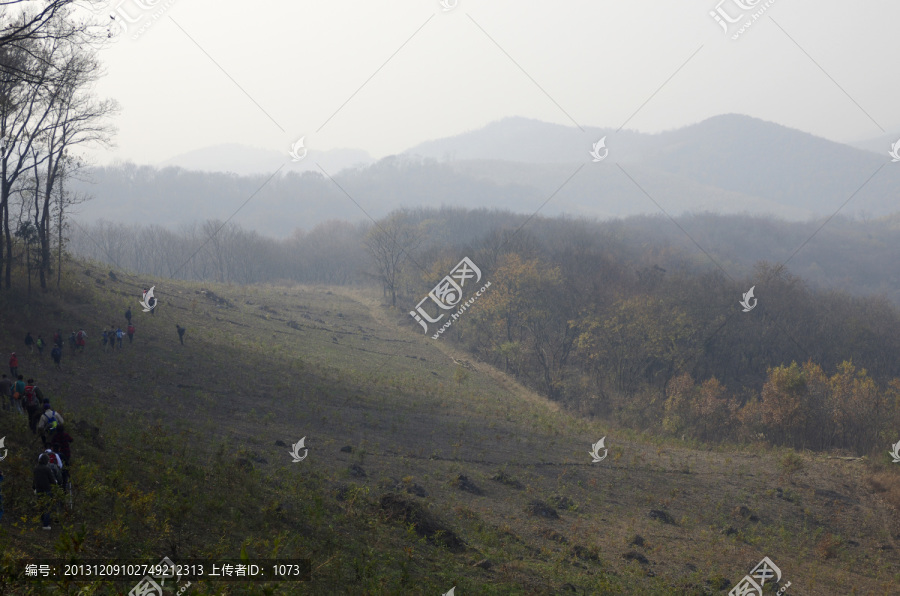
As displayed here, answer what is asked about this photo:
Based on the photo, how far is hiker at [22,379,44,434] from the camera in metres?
13.9

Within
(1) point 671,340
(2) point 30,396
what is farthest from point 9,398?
(1) point 671,340

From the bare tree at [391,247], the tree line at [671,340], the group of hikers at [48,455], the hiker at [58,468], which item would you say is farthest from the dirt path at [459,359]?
the hiker at [58,468]

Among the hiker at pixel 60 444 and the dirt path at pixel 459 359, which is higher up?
the dirt path at pixel 459 359

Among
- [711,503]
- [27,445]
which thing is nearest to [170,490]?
[27,445]

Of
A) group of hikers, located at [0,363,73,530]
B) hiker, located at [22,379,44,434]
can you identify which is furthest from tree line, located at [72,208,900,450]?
group of hikers, located at [0,363,73,530]

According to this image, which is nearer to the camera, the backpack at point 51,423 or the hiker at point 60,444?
the hiker at point 60,444

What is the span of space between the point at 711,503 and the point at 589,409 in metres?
26.8

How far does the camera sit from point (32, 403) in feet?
47.5

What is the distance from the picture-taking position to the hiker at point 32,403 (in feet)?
45.5

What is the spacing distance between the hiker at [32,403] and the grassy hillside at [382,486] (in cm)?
47

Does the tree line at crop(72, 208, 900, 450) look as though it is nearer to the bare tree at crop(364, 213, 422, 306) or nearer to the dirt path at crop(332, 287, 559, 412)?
the bare tree at crop(364, 213, 422, 306)

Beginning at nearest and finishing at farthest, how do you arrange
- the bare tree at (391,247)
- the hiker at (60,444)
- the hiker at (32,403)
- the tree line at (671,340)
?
the hiker at (60,444)
the hiker at (32,403)
the tree line at (671,340)
the bare tree at (391,247)

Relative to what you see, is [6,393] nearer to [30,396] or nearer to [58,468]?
[30,396]

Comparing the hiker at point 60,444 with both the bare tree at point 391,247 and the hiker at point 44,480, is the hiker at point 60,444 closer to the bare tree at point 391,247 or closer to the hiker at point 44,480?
the hiker at point 44,480
